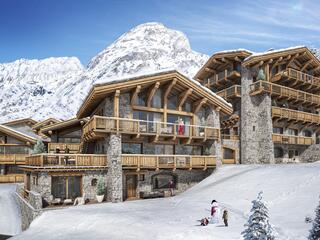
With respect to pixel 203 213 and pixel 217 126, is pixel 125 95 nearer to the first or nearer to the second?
pixel 217 126

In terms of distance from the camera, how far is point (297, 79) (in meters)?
40.8

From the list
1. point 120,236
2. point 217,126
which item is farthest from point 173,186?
point 120,236

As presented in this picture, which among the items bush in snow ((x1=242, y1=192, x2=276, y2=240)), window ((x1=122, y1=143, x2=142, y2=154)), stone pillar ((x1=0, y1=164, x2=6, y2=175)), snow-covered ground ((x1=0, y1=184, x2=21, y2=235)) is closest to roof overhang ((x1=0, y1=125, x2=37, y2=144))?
stone pillar ((x1=0, y1=164, x2=6, y2=175))

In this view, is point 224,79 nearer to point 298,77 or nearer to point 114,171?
point 298,77

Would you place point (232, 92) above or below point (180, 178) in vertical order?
above

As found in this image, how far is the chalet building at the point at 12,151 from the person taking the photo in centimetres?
4144

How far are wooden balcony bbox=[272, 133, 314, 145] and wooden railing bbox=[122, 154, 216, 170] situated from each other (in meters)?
12.8

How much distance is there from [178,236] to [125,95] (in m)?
15.6

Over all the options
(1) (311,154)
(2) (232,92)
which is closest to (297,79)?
(2) (232,92)

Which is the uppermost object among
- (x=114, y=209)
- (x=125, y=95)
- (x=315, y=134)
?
(x=125, y=95)

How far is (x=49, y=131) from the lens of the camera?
35.0 m

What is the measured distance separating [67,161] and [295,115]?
2888 cm

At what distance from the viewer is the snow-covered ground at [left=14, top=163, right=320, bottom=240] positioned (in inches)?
573

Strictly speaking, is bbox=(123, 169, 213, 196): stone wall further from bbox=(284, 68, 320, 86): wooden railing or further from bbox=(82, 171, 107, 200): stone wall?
bbox=(284, 68, 320, 86): wooden railing
